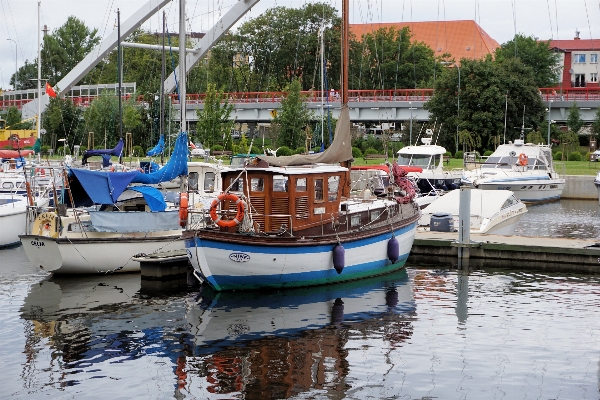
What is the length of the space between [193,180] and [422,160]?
758 inches

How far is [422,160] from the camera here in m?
47.9

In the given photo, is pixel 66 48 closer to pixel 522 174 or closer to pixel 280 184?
pixel 522 174

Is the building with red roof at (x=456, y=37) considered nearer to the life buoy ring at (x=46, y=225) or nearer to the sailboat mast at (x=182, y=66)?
the sailboat mast at (x=182, y=66)

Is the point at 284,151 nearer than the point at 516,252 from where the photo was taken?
No

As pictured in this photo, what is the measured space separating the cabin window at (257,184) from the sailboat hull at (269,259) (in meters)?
1.58

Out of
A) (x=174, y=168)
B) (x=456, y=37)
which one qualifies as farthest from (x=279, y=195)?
(x=456, y=37)

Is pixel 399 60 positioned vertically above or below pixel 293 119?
above

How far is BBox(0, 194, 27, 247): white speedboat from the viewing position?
3186 cm

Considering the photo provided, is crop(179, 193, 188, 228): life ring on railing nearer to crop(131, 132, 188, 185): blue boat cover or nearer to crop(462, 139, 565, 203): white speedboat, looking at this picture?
crop(131, 132, 188, 185): blue boat cover

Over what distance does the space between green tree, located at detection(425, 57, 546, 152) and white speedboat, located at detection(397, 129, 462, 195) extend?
67.4 feet

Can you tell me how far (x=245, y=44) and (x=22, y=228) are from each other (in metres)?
62.9

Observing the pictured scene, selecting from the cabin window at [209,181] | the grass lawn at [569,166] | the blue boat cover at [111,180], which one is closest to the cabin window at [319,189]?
the blue boat cover at [111,180]

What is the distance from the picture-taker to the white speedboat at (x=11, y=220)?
31.9 m

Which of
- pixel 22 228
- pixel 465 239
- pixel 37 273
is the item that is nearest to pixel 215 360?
pixel 37 273
